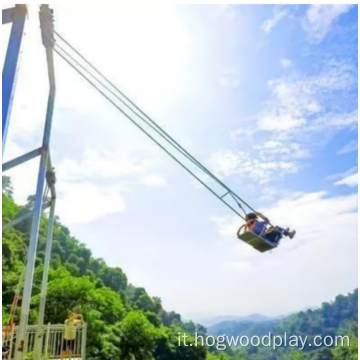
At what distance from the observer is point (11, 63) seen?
3.77m

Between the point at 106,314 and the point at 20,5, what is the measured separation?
36.8 m

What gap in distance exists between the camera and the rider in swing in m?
6.82

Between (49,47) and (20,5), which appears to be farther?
(49,47)

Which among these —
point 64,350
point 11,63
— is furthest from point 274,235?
point 11,63

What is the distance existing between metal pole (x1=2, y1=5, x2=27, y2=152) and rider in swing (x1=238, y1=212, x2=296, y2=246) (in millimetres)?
4536

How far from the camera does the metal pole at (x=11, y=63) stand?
3.42m

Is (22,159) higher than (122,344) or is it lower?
higher

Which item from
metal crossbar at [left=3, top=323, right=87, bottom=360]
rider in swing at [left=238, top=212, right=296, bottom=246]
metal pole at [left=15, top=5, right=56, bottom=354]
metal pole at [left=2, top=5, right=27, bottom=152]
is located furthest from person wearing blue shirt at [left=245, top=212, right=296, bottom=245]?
metal pole at [left=2, top=5, right=27, bottom=152]

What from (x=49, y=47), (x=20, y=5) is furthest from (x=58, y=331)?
(x=20, y=5)

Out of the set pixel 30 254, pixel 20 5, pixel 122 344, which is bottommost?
pixel 122 344

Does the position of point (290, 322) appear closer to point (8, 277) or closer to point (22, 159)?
point (8, 277)

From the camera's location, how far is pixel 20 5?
396cm

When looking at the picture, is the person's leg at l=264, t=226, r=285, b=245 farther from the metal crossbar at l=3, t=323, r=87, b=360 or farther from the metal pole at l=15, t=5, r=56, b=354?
the metal crossbar at l=3, t=323, r=87, b=360

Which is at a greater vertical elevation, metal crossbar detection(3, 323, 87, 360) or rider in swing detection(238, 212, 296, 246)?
rider in swing detection(238, 212, 296, 246)
